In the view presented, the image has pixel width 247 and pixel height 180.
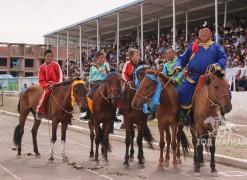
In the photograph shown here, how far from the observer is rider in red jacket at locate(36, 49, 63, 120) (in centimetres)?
978

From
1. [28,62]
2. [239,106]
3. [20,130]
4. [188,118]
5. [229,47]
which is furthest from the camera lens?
[28,62]

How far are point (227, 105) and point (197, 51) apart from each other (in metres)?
1.58

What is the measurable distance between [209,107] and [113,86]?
2181mm

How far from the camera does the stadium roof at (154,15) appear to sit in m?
23.1

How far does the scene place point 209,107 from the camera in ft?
24.2

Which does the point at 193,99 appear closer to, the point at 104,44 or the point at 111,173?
the point at 111,173

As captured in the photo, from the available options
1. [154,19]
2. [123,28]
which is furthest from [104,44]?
[154,19]

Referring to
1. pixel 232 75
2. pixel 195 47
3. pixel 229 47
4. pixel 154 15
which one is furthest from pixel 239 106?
pixel 154 15

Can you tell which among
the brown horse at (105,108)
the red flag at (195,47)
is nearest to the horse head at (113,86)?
the brown horse at (105,108)

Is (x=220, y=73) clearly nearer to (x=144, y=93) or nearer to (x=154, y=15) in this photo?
(x=144, y=93)

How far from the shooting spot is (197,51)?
8023 mm

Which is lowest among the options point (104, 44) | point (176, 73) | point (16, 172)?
point (16, 172)

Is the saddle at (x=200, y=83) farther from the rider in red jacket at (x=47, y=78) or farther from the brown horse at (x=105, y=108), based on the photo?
the rider in red jacket at (x=47, y=78)

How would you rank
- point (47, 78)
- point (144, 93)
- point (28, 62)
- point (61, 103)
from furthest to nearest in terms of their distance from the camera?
point (28, 62) < point (47, 78) < point (61, 103) < point (144, 93)
